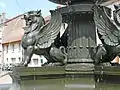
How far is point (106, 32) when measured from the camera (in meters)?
8.21

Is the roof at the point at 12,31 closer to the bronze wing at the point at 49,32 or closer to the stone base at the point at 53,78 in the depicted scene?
the bronze wing at the point at 49,32

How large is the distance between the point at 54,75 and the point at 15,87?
114 cm

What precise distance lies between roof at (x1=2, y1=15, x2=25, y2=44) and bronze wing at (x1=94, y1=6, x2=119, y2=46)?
48596 mm

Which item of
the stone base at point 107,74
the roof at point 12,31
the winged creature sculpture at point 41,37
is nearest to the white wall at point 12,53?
the roof at point 12,31

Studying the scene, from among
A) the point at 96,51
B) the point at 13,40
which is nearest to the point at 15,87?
the point at 96,51

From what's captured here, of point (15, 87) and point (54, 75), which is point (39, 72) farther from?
point (15, 87)

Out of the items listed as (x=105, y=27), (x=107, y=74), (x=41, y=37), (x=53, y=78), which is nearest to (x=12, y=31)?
(x=41, y=37)

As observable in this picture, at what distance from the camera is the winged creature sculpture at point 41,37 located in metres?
8.46

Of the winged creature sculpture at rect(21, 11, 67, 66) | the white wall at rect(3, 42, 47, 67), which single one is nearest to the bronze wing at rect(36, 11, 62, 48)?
the winged creature sculpture at rect(21, 11, 67, 66)

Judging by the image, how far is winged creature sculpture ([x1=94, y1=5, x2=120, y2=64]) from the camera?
26.7ft

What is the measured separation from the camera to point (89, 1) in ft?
29.6

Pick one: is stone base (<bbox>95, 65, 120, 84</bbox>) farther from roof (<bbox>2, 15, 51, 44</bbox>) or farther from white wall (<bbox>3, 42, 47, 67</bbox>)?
white wall (<bbox>3, 42, 47, 67</bbox>)

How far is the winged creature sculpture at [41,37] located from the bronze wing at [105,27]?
3.13 feet

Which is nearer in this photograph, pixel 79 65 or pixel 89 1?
pixel 79 65
